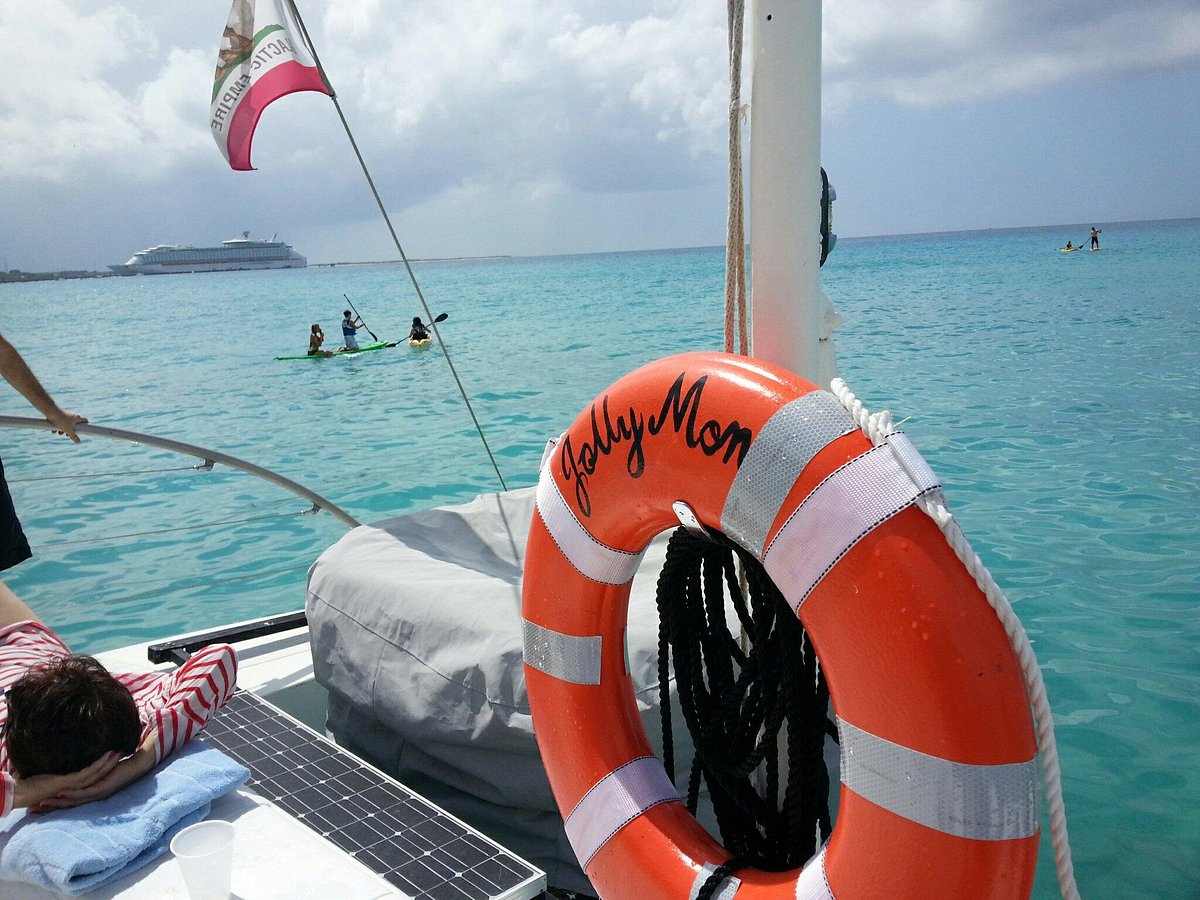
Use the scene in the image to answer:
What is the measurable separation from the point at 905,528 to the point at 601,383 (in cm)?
1155

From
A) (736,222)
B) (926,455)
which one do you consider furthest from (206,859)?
(926,455)

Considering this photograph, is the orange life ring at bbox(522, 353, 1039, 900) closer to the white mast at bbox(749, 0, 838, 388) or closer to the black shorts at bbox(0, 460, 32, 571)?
the white mast at bbox(749, 0, 838, 388)

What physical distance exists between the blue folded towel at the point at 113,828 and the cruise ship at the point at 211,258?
306 feet

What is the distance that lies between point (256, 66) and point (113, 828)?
2590mm

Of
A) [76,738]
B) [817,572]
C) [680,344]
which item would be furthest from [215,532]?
[680,344]

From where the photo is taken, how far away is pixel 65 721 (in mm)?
1646

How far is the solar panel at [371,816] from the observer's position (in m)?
1.56

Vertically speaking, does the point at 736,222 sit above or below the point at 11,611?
above

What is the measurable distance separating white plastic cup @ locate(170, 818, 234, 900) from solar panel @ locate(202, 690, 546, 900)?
8.3 inches

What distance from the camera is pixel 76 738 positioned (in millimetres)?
1638

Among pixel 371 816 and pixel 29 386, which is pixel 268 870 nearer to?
pixel 371 816

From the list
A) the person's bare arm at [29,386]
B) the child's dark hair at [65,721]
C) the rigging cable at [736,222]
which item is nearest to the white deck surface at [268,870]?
the child's dark hair at [65,721]

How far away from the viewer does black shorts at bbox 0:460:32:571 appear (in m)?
2.68

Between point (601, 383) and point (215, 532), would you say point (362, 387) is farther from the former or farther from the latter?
point (215, 532)
